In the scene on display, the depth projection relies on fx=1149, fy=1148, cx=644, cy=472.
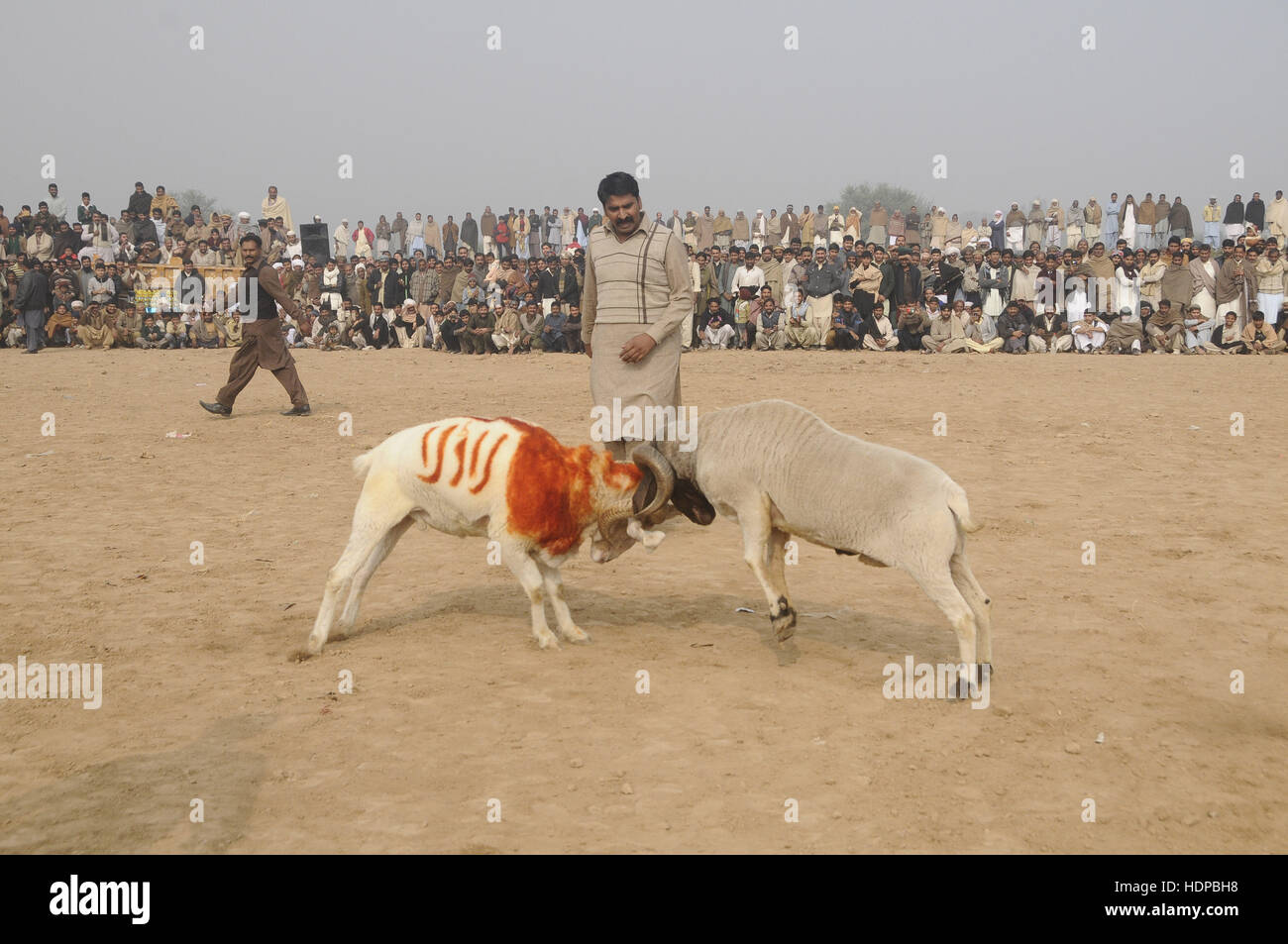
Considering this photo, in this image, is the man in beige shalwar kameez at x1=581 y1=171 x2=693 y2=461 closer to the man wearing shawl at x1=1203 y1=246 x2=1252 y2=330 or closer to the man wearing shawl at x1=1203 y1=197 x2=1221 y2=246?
the man wearing shawl at x1=1203 y1=246 x2=1252 y2=330

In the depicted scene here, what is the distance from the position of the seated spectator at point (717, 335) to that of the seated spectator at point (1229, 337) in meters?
9.36

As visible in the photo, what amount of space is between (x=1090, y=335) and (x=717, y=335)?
751 centimetres

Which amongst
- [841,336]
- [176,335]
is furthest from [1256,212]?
[176,335]

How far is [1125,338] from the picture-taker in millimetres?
22812

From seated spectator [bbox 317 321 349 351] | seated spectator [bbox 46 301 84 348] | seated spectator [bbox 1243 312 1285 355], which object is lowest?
seated spectator [bbox 1243 312 1285 355]

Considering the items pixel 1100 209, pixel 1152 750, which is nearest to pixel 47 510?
pixel 1152 750

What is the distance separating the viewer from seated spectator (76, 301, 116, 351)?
26062 millimetres

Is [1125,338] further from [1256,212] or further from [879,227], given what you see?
[879,227]

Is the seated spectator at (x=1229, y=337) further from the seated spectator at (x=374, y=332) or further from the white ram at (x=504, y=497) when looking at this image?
the white ram at (x=504, y=497)

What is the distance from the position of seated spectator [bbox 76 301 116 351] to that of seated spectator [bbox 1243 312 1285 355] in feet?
79.2

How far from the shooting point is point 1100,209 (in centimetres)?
3059
